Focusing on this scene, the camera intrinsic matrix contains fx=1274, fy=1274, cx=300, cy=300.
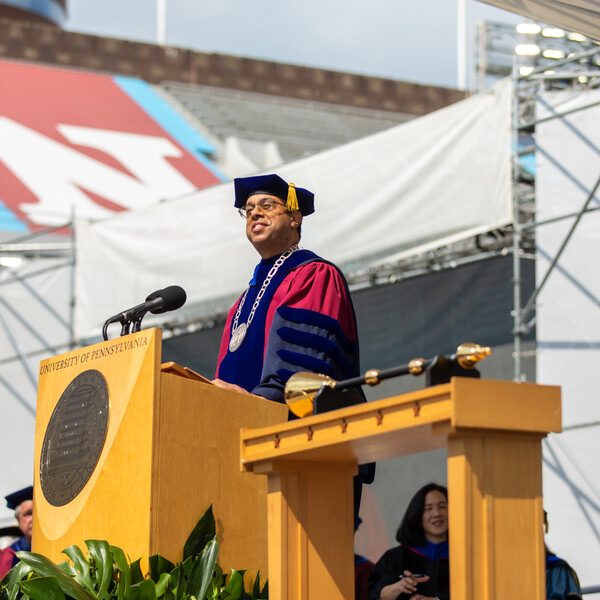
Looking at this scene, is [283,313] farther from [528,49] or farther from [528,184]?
[528,49]

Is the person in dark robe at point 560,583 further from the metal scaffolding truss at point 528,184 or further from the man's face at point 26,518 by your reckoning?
the metal scaffolding truss at point 528,184

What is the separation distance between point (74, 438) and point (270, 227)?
0.97 meters

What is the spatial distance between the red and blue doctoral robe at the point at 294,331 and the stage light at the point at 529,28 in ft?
24.3

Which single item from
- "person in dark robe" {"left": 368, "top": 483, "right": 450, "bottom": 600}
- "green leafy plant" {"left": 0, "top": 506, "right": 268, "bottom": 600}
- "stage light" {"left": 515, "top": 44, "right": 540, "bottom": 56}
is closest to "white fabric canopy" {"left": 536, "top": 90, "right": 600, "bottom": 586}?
"stage light" {"left": 515, "top": 44, "right": 540, "bottom": 56}

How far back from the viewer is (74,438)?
135 inches

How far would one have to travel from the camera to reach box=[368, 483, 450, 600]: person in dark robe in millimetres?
4414

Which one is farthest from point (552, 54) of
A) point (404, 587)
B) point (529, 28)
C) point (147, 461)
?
point (147, 461)

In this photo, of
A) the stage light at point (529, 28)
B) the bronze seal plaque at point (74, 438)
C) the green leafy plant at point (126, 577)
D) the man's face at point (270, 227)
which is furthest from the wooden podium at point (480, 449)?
the stage light at point (529, 28)

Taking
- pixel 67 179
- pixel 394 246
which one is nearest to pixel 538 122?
pixel 394 246

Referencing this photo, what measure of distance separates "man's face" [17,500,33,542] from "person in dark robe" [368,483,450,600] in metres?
1.76

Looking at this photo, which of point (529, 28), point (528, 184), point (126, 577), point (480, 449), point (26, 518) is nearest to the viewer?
point (480, 449)

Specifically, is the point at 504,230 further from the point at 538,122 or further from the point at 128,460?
the point at 128,460

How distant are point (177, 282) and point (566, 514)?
388 centimetres

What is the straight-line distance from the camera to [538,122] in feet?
26.7
